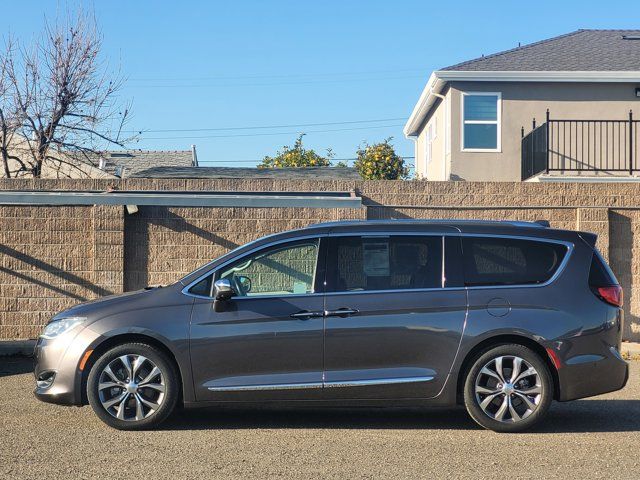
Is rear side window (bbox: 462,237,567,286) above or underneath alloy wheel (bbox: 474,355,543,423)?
above

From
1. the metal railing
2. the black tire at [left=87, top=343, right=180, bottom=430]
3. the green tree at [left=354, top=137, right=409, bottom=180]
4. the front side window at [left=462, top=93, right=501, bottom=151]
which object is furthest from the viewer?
the green tree at [left=354, top=137, right=409, bottom=180]

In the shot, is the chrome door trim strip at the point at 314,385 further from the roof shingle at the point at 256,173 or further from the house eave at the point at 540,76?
the house eave at the point at 540,76

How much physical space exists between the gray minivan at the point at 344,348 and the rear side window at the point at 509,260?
0.24ft

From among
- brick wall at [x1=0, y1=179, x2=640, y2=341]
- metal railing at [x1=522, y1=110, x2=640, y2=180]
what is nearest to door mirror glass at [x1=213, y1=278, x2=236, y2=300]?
brick wall at [x1=0, y1=179, x2=640, y2=341]

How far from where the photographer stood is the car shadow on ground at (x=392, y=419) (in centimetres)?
777

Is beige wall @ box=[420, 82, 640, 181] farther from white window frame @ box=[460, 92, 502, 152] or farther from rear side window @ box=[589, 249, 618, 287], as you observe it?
rear side window @ box=[589, 249, 618, 287]

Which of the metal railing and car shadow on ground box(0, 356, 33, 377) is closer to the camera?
car shadow on ground box(0, 356, 33, 377)

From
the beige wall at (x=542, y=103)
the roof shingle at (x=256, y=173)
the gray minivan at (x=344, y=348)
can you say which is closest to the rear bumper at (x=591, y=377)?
the gray minivan at (x=344, y=348)

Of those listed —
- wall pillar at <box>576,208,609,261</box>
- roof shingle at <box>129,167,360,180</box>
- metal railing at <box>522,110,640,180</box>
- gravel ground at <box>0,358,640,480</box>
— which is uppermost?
metal railing at <box>522,110,640,180</box>

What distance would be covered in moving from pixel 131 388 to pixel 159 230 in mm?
5665

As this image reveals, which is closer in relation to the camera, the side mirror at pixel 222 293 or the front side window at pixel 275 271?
the side mirror at pixel 222 293

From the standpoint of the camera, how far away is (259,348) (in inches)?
296

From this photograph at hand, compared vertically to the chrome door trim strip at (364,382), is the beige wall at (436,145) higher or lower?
higher

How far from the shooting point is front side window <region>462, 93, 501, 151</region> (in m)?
21.1
